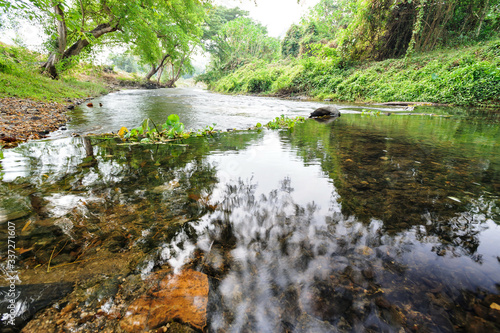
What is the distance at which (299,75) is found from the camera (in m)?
15.4

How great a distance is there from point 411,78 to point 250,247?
12.2 metres

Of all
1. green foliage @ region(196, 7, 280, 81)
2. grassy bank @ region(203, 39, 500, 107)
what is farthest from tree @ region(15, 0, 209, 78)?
green foliage @ region(196, 7, 280, 81)

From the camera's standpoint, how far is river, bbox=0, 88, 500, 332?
2.42ft

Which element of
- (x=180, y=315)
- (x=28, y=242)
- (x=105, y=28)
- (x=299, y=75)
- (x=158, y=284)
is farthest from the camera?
(x=299, y=75)

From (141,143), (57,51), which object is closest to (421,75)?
(141,143)

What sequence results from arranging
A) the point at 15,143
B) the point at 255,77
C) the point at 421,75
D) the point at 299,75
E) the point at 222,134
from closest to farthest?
the point at 15,143
the point at 222,134
the point at 421,75
the point at 299,75
the point at 255,77

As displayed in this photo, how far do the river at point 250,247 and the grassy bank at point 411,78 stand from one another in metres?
8.09

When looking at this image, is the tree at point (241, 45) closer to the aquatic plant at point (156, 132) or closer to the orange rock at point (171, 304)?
the aquatic plant at point (156, 132)

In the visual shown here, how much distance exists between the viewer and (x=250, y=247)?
106 cm

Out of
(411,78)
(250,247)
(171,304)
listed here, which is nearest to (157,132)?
(250,247)

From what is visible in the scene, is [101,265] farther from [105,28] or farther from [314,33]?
[314,33]

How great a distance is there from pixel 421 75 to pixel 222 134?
10.5 meters

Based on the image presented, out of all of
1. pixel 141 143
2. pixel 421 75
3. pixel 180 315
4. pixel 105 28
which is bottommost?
pixel 180 315

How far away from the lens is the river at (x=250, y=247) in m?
0.74
